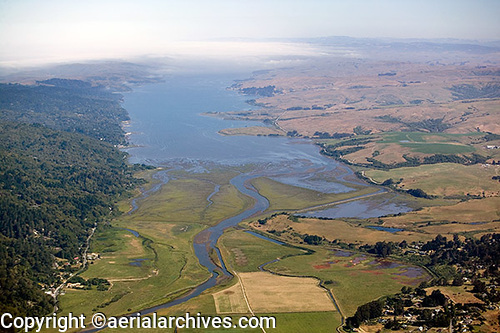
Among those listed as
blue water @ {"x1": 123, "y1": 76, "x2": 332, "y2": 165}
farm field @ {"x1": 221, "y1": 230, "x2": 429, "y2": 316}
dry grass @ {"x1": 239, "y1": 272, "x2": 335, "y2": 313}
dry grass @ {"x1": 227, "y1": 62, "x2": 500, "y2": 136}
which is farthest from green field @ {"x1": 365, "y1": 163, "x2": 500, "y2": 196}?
dry grass @ {"x1": 239, "y1": 272, "x2": 335, "y2": 313}

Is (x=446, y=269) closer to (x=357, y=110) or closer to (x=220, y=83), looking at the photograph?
(x=357, y=110)

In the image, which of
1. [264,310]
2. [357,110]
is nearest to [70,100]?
[357,110]

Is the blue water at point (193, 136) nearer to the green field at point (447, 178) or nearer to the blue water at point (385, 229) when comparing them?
the green field at point (447, 178)

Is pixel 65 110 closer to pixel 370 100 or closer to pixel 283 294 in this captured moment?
pixel 370 100

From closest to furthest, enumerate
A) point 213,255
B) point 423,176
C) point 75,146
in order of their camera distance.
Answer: point 213,255, point 423,176, point 75,146

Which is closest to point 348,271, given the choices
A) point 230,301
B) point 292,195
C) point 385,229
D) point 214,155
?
point 230,301

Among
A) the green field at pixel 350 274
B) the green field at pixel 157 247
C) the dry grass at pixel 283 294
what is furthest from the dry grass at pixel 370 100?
the dry grass at pixel 283 294
